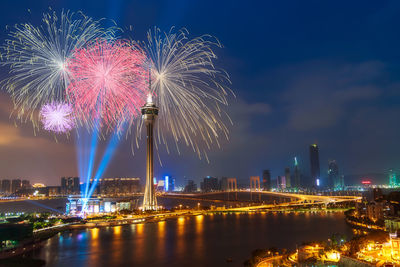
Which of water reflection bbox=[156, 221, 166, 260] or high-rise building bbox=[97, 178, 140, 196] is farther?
high-rise building bbox=[97, 178, 140, 196]

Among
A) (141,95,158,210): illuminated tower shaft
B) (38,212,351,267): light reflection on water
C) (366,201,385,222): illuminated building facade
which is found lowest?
(38,212,351,267): light reflection on water

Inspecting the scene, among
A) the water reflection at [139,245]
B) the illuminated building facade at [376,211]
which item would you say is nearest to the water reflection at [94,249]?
the water reflection at [139,245]

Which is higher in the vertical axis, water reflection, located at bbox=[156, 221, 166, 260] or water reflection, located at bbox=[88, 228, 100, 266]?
water reflection, located at bbox=[88, 228, 100, 266]

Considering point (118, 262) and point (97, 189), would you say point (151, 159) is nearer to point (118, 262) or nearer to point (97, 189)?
point (118, 262)

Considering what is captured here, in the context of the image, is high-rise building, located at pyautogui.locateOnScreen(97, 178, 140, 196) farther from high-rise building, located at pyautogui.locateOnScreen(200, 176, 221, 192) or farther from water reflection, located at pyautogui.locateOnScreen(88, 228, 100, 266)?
water reflection, located at pyautogui.locateOnScreen(88, 228, 100, 266)

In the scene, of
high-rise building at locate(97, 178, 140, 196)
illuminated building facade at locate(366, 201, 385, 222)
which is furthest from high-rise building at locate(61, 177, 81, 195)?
illuminated building facade at locate(366, 201, 385, 222)

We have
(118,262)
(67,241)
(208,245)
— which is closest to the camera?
(118,262)

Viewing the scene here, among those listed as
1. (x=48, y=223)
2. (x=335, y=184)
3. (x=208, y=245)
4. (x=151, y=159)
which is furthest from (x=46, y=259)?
(x=335, y=184)
